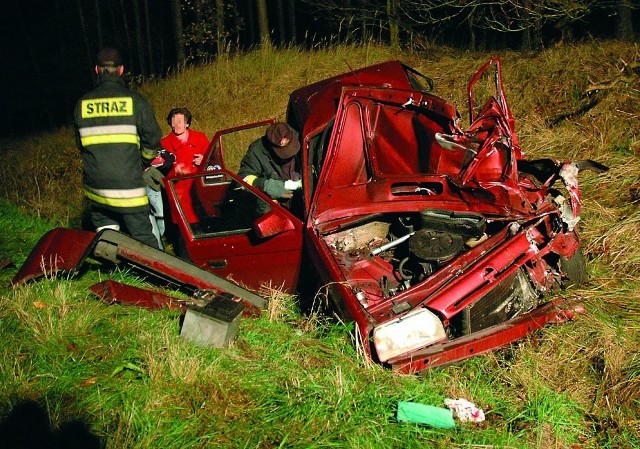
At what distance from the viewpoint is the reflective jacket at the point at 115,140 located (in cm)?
443

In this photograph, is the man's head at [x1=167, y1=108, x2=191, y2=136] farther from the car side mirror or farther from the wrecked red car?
the car side mirror

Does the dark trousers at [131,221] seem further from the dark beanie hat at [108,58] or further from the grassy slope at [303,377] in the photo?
the dark beanie hat at [108,58]

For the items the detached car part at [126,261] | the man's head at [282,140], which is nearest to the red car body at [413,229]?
the man's head at [282,140]

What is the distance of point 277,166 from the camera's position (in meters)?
5.26

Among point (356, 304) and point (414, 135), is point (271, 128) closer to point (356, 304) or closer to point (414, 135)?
point (414, 135)

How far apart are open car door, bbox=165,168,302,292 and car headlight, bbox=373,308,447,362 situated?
1331 millimetres

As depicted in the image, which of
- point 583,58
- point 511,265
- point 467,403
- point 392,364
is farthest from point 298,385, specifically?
point 583,58

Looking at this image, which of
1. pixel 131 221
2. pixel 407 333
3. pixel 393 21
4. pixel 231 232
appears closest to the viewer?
pixel 407 333

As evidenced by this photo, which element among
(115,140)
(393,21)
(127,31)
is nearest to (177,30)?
(127,31)

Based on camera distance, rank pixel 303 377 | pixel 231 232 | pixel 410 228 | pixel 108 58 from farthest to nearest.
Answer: pixel 231 232 < pixel 108 58 < pixel 410 228 < pixel 303 377

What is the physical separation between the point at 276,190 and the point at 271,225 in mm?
697

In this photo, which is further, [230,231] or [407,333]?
[230,231]

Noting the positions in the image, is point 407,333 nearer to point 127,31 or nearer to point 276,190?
point 276,190

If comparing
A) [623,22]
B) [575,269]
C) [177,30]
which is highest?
[623,22]
